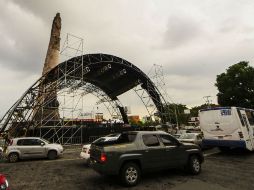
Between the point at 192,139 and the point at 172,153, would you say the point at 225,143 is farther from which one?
the point at 172,153

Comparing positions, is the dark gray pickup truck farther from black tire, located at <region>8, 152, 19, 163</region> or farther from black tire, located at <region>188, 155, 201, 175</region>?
black tire, located at <region>8, 152, 19, 163</region>

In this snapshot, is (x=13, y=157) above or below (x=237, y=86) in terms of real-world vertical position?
below

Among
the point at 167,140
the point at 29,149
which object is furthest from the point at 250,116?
the point at 29,149

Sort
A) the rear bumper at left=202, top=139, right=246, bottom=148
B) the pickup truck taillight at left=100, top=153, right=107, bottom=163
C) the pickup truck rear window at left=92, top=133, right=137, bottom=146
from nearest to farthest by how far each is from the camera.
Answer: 1. the pickup truck taillight at left=100, top=153, right=107, bottom=163
2. the pickup truck rear window at left=92, top=133, right=137, bottom=146
3. the rear bumper at left=202, top=139, right=246, bottom=148

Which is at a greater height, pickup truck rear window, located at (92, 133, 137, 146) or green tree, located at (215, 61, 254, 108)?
green tree, located at (215, 61, 254, 108)

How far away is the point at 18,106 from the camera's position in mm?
25500

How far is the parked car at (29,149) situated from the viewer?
604 inches

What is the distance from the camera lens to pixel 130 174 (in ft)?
27.7

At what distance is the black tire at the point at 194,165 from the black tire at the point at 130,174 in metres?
2.68

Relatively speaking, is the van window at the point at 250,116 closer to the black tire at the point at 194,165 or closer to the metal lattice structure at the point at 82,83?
Answer: the black tire at the point at 194,165

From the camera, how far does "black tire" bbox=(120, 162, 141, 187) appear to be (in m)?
8.27

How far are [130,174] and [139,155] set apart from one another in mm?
729

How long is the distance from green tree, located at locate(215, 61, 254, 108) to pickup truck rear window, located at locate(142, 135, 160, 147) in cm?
3357

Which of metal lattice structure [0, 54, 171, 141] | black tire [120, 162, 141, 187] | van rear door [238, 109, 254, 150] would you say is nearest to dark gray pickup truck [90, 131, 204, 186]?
black tire [120, 162, 141, 187]
